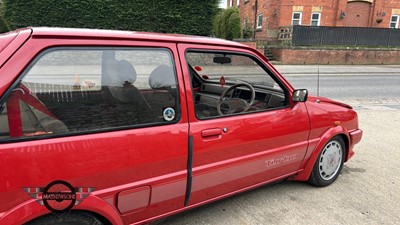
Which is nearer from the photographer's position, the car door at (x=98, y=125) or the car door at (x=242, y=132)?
the car door at (x=98, y=125)

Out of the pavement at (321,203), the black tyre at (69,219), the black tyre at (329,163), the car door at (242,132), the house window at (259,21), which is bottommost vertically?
the pavement at (321,203)

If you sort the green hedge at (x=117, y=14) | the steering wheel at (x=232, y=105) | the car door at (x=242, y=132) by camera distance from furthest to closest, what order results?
the green hedge at (x=117, y=14) → the steering wheel at (x=232, y=105) → the car door at (x=242, y=132)

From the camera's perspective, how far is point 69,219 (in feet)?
5.77

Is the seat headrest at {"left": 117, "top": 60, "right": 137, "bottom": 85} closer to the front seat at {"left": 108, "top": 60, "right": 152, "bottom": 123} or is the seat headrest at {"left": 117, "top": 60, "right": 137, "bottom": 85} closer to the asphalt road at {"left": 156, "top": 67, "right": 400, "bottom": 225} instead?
the front seat at {"left": 108, "top": 60, "right": 152, "bottom": 123}

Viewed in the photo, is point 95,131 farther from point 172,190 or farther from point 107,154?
point 172,190

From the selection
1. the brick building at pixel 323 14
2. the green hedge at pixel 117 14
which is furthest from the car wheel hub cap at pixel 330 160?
the brick building at pixel 323 14

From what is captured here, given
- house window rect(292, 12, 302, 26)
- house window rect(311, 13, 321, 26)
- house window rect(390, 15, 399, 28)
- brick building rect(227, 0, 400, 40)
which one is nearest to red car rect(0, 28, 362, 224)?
brick building rect(227, 0, 400, 40)

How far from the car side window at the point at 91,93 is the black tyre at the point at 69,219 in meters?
0.49

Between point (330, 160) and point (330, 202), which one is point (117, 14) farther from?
point (330, 202)

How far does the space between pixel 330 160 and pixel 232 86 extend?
1417 mm

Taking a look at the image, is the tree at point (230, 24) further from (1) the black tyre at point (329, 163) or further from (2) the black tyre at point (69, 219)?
(2) the black tyre at point (69, 219)

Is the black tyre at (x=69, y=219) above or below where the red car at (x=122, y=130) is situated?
below

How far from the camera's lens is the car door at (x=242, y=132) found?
7.46 ft

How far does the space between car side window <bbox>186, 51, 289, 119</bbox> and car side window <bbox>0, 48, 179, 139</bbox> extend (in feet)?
1.24
